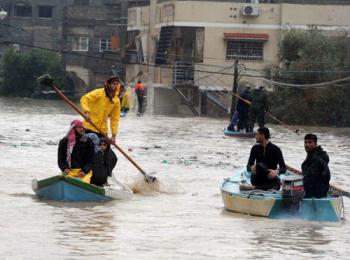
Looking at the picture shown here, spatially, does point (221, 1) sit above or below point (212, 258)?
above

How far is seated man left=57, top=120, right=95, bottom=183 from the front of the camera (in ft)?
51.6

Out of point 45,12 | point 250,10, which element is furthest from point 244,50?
point 45,12

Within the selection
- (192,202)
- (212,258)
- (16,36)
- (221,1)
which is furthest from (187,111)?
(212,258)

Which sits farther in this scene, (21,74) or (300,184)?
(21,74)

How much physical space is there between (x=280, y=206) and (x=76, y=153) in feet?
10.0

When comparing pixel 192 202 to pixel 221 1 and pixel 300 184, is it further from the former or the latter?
pixel 221 1

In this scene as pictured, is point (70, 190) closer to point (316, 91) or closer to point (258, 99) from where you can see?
point (258, 99)

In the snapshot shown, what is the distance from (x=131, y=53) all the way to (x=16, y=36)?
1457cm

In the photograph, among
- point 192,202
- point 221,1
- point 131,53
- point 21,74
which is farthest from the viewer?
point 21,74

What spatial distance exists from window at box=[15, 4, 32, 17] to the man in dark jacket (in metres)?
63.4

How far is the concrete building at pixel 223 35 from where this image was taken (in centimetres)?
5175

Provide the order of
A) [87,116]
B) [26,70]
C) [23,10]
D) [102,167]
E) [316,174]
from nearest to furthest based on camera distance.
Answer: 1. [316,174]
2. [102,167]
3. [87,116]
4. [26,70]
5. [23,10]

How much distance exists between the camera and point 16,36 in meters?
76.1

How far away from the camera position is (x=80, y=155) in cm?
1588
